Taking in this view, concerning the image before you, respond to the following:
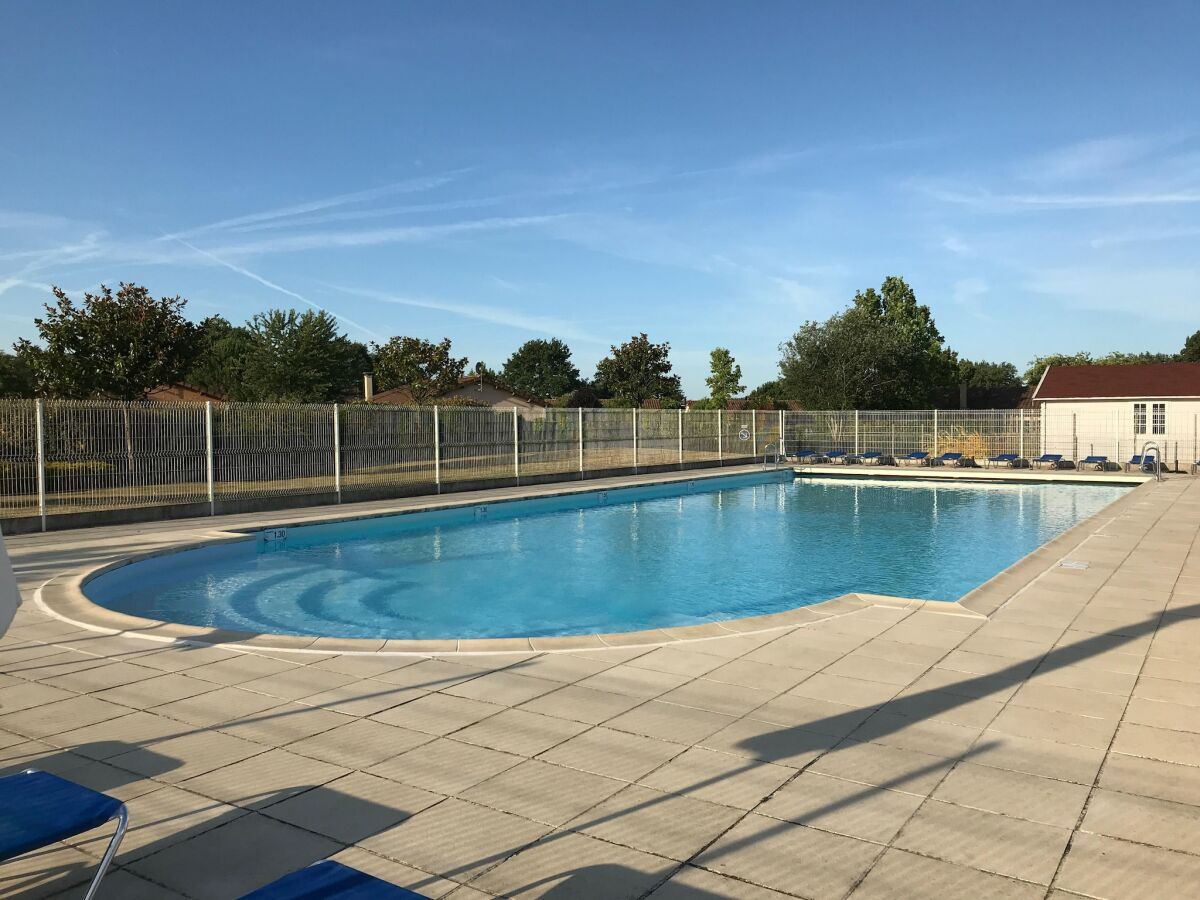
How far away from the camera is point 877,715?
13.8ft

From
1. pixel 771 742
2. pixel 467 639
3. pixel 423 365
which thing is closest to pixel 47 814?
pixel 771 742

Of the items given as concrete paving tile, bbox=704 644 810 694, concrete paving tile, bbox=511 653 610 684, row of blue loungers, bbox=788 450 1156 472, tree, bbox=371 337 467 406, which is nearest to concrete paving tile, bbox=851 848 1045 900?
concrete paving tile, bbox=704 644 810 694

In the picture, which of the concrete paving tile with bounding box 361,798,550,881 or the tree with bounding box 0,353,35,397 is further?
the tree with bounding box 0,353,35,397

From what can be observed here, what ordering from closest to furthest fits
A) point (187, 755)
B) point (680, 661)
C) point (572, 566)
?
point (187, 755) < point (680, 661) < point (572, 566)

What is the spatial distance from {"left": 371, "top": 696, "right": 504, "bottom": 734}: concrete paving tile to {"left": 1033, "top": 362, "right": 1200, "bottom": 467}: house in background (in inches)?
1024

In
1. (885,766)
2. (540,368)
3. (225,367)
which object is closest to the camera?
(885,766)

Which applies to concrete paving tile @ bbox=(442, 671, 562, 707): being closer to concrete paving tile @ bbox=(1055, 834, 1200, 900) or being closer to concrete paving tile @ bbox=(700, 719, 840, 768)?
concrete paving tile @ bbox=(700, 719, 840, 768)

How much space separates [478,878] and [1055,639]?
4.65 meters

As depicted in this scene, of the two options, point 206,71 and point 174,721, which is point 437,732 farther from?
point 206,71

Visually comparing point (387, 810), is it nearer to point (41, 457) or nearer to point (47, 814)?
point (47, 814)

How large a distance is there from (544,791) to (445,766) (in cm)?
51

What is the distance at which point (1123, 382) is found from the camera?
26859 mm

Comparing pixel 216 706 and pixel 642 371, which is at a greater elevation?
pixel 642 371

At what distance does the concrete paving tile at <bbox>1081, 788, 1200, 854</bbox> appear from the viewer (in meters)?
2.90
